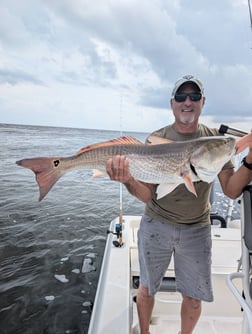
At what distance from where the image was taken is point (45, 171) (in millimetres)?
2086

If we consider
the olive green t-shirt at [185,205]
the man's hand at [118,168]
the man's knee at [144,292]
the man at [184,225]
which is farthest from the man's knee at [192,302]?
the man's hand at [118,168]

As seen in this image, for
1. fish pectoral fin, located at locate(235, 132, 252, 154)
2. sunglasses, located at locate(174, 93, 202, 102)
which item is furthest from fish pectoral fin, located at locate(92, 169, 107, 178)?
fish pectoral fin, located at locate(235, 132, 252, 154)

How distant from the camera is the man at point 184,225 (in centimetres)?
222

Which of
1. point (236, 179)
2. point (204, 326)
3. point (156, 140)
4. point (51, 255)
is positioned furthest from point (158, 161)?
point (51, 255)

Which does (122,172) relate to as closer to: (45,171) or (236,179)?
(45,171)

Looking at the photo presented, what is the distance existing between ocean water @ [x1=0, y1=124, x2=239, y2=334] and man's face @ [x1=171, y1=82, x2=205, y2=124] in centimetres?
270

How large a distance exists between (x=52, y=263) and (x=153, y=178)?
4429 mm

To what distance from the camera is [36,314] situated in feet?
13.7

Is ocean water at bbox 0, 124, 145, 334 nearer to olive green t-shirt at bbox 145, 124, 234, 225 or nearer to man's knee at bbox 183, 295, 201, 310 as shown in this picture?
man's knee at bbox 183, 295, 201, 310

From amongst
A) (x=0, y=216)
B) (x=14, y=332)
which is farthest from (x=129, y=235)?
(x=0, y=216)

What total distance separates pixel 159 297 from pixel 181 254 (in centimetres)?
119

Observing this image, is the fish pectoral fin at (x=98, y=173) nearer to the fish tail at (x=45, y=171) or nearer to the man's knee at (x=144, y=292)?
the fish tail at (x=45, y=171)

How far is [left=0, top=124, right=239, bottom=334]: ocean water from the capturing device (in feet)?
13.6

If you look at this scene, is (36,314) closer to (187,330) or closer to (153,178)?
(187,330)
